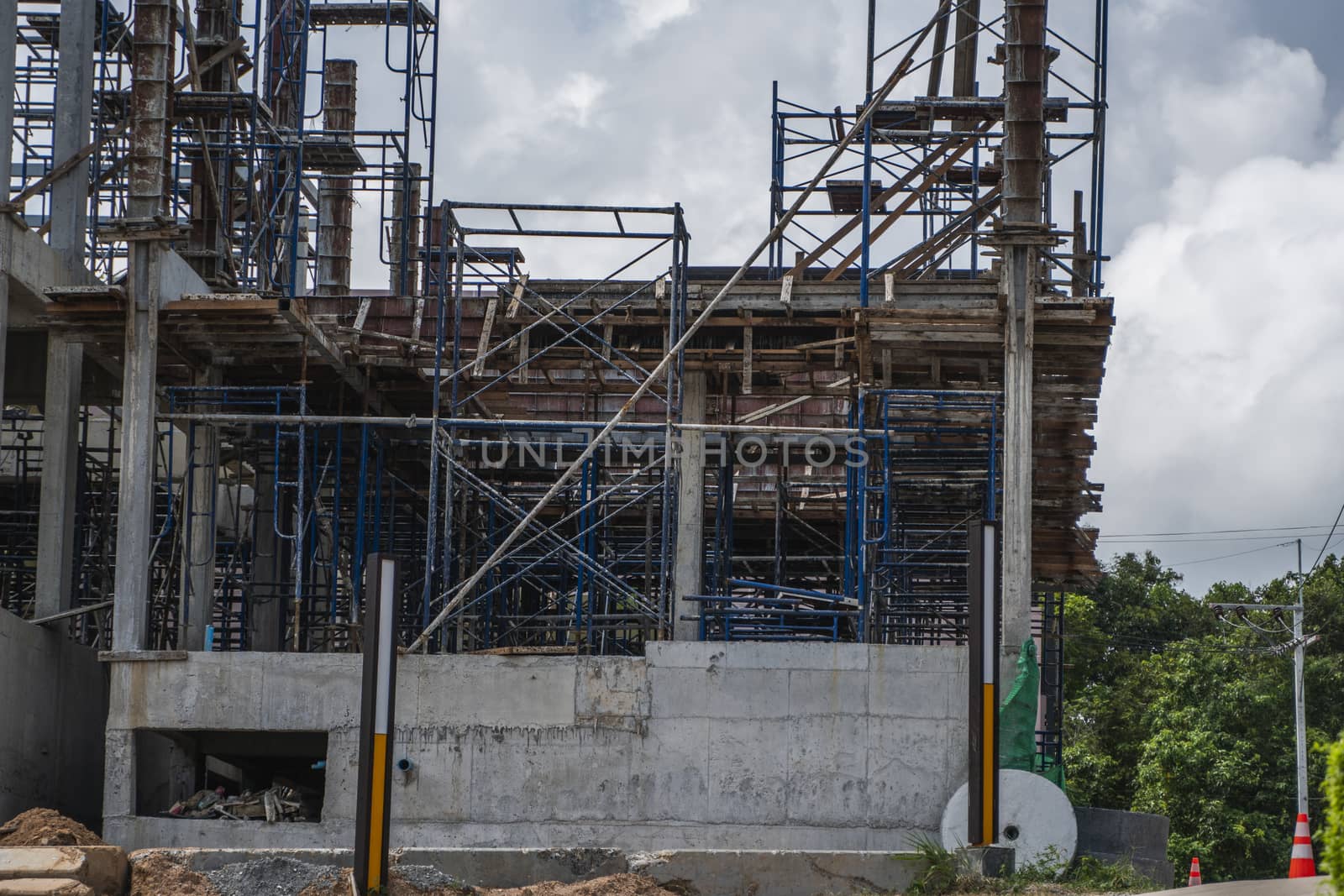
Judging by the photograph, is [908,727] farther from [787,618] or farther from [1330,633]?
[1330,633]

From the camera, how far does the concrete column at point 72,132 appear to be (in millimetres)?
25266

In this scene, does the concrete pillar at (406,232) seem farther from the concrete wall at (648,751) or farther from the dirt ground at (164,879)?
the dirt ground at (164,879)

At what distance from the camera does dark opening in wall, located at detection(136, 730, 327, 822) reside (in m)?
21.2

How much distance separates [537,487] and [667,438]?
25.0 ft

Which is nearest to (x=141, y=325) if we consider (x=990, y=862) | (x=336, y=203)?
(x=990, y=862)

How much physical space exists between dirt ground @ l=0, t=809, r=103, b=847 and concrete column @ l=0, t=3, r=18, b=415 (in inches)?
234

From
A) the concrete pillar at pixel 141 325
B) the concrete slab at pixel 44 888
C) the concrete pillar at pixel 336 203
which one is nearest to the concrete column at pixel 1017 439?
the concrete pillar at pixel 141 325

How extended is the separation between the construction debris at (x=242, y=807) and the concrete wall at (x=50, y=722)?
2089 millimetres

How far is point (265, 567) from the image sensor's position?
92.0 feet

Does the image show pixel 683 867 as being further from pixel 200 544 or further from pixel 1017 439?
pixel 200 544

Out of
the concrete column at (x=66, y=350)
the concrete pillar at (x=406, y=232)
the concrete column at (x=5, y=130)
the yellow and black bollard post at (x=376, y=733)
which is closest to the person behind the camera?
the yellow and black bollard post at (x=376, y=733)

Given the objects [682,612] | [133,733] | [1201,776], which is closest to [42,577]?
[133,733]

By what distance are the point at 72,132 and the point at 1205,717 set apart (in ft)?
84.4

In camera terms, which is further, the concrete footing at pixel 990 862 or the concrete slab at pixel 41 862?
the concrete footing at pixel 990 862
